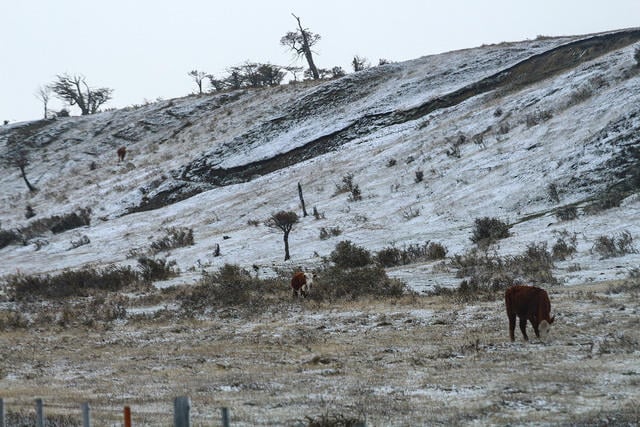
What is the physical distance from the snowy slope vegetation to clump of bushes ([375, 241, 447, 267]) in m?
0.61

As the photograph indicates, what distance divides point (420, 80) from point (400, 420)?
45995 millimetres

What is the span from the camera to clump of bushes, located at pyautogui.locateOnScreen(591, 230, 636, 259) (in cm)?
1822

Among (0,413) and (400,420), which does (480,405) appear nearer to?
(400,420)

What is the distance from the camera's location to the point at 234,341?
13.7 meters

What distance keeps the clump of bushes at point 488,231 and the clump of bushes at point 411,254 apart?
1.19 m

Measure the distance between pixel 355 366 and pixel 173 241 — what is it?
2443 cm

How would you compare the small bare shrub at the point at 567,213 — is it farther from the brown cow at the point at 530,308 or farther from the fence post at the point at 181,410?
the fence post at the point at 181,410

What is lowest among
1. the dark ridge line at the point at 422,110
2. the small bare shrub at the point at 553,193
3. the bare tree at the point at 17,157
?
the small bare shrub at the point at 553,193

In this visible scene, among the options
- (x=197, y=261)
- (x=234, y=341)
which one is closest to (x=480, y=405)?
(x=234, y=341)

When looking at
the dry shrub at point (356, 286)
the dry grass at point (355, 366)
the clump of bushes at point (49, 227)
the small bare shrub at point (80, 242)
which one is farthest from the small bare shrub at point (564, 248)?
the clump of bushes at point (49, 227)

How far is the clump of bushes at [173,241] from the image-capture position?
32.7 m

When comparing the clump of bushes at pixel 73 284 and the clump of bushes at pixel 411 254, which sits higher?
the clump of bushes at pixel 73 284

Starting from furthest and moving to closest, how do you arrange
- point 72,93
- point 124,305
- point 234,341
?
point 72,93, point 124,305, point 234,341

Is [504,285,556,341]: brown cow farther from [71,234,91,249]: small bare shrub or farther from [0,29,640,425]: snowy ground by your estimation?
[71,234,91,249]: small bare shrub
